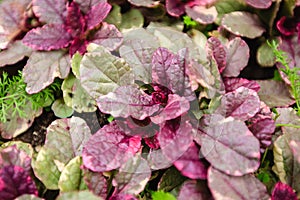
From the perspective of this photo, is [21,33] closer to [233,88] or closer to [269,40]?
[233,88]

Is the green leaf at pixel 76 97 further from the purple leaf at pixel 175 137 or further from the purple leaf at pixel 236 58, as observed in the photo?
the purple leaf at pixel 236 58

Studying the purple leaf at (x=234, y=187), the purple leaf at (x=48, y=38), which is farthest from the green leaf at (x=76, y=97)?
the purple leaf at (x=234, y=187)

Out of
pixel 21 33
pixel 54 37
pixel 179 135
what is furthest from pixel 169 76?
pixel 21 33

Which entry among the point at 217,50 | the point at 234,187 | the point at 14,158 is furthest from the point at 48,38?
the point at 234,187

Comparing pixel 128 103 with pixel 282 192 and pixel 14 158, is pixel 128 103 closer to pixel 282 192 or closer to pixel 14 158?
pixel 14 158

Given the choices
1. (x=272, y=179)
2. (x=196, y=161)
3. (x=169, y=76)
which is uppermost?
(x=169, y=76)

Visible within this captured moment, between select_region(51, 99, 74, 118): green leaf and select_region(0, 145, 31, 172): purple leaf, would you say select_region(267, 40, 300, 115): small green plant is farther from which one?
select_region(0, 145, 31, 172): purple leaf
